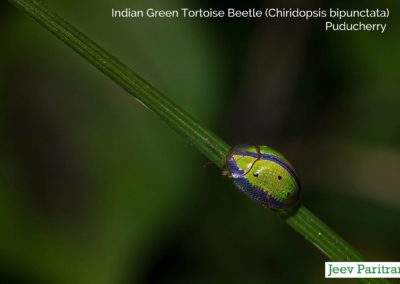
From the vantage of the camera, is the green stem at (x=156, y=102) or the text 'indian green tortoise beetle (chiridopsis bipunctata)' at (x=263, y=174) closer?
the green stem at (x=156, y=102)

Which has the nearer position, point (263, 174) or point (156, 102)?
point (156, 102)

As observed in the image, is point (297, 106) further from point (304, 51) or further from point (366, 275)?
point (366, 275)

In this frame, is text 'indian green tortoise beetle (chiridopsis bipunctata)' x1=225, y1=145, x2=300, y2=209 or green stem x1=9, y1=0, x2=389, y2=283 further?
text 'indian green tortoise beetle (chiridopsis bipunctata)' x1=225, y1=145, x2=300, y2=209

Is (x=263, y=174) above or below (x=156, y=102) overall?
below
